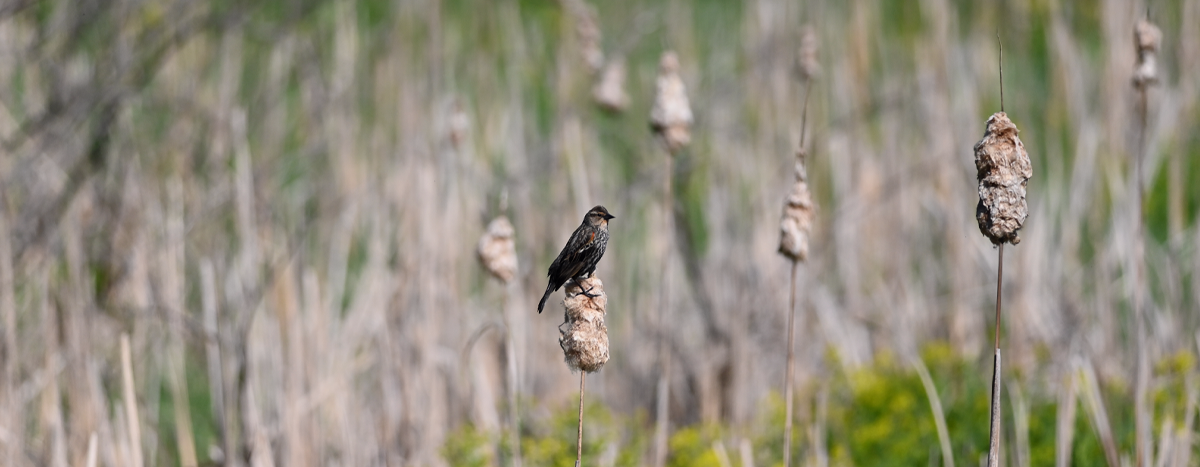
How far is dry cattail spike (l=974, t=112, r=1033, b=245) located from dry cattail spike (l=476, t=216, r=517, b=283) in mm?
818

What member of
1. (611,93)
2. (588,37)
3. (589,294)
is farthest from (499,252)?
(588,37)

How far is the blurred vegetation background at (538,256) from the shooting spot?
108 inches

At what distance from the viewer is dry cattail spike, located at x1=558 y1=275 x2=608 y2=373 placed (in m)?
1.35

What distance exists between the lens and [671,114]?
226 centimetres

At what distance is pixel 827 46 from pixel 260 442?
2847 mm

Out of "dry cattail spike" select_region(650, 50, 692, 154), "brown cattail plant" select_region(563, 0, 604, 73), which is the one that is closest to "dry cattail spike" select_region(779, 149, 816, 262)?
"dry cattail spike" select_region(650, 50, 692, 154)

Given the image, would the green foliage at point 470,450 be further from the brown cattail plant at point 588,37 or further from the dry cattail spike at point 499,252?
the brown cattail plant at point 588,37

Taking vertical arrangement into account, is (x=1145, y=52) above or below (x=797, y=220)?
above

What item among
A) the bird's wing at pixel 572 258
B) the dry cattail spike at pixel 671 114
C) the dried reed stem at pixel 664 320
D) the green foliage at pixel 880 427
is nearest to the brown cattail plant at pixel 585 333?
the bird's wing at pixel 572 258

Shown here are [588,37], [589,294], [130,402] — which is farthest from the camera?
[588,37]

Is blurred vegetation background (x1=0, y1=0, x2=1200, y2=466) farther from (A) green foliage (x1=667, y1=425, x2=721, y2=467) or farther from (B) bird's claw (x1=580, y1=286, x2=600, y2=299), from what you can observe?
(B) bird's claw (x1=580, y1=286, x2=600, y2=299)

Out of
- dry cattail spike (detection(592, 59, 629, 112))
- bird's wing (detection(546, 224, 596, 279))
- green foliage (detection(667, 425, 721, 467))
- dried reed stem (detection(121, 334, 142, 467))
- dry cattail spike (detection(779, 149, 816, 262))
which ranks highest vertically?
dry cattail spike (detection(592, 59, 629, 112))

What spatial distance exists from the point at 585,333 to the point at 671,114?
995mm

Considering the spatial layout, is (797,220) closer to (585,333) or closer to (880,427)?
(585,333)
